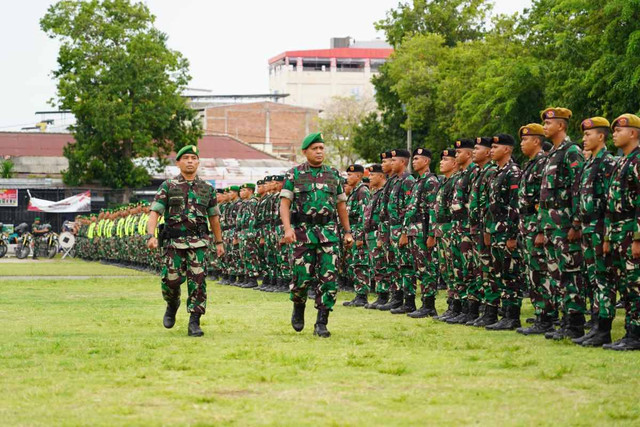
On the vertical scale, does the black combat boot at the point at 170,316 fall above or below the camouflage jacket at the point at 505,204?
below

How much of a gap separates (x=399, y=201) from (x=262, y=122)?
92573 millimetres

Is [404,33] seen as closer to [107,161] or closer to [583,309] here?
[107,161]

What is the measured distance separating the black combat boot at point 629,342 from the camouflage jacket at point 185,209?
179 inches

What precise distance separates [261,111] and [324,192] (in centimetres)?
9612

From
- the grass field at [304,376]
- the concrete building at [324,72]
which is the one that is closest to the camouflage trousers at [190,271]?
the grass field at [304,376]

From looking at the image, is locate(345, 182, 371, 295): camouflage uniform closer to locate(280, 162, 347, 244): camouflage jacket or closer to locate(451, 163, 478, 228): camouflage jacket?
locate(451, 163, 478, 228): camouflage jacket

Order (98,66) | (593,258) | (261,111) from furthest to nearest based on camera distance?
(261,111), (98,66), (593,258)

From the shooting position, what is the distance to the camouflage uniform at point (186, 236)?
486 inches

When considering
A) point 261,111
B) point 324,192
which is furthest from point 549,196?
point 261,111

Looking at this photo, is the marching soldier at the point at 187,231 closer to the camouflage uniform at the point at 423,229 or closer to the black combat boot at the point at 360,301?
the camouflage uniform at the point at 423,229

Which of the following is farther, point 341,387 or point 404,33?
point 404,33

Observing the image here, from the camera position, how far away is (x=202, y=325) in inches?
536

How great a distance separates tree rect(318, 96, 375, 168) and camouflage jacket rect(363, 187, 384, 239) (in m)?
67.4

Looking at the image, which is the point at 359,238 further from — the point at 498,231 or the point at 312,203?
the point at 312,203
